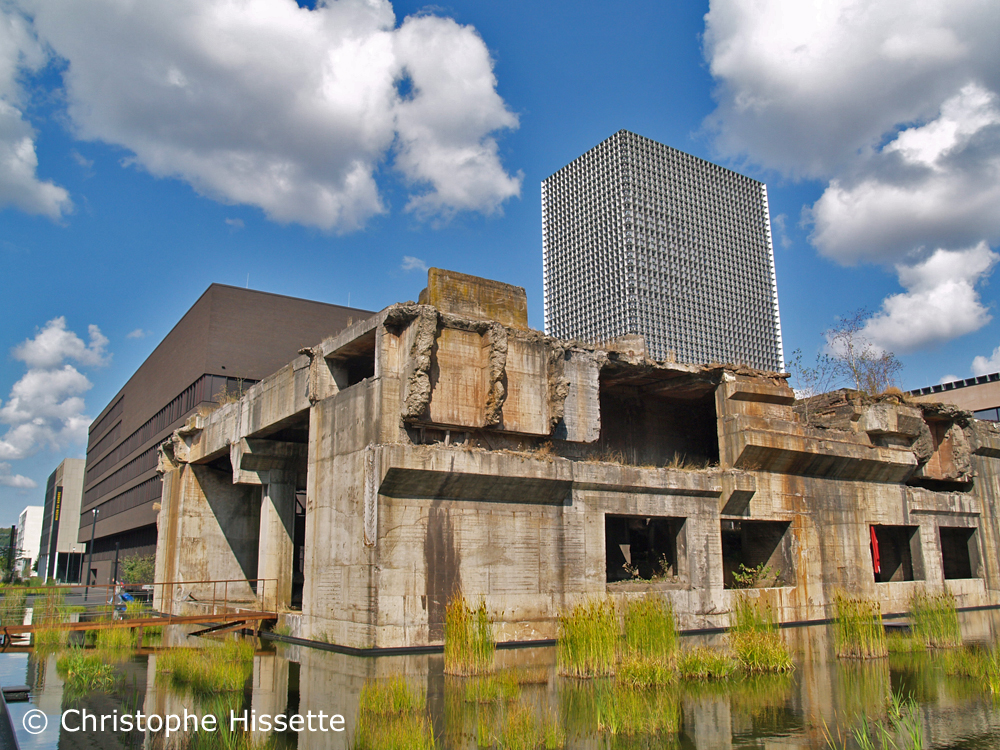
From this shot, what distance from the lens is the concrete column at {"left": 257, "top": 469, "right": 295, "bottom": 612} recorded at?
23.4 metres

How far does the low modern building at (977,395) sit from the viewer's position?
43.2 meters

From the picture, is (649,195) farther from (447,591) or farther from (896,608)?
(447,591)

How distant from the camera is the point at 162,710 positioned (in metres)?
10.3

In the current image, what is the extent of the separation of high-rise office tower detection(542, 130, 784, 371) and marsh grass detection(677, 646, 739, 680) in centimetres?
12533

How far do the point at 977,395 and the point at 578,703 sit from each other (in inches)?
1702

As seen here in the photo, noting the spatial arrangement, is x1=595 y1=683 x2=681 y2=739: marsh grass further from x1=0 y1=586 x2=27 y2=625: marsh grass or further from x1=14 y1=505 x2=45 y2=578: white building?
x1=14 y1=505 x2=45 y2=578: white building

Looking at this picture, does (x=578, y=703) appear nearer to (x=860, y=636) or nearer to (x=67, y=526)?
(x=860, y=636)

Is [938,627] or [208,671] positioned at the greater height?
[938,627]

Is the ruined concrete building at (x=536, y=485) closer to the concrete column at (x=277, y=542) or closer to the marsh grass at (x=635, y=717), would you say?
the concrete column at (x=277, y=542)

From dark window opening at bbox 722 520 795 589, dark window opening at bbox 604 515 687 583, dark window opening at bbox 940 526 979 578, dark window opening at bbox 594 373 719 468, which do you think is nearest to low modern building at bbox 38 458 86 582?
dark window opening at bbox 604 515 687 583

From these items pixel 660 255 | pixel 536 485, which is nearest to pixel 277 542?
pixel 536 485

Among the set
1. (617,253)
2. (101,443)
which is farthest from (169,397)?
(617,253)

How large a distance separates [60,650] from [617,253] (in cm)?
13443

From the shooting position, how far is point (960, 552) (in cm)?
3075
